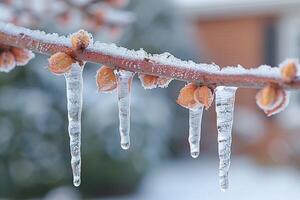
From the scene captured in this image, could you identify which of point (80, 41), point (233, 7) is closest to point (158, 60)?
point (80, 41)

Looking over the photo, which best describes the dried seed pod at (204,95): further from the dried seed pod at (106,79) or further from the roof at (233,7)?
the roof at (233,7)

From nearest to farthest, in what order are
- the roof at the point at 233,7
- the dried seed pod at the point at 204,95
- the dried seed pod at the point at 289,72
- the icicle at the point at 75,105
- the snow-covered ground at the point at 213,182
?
the dried seed pod at the point at 289,72 < the dried seed pod at the point at 204,95 < the icicle at the point at 75,105 < the snow-covered ground at the point at 213,182 < the roof at the point at 233,7

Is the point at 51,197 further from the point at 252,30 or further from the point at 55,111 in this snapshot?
the point at 252,30

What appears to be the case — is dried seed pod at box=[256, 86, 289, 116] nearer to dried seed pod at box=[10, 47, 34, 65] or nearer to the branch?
the branch

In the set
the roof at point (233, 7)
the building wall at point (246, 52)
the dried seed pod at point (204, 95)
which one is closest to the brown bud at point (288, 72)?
the dried seed pod at point (204, 95)

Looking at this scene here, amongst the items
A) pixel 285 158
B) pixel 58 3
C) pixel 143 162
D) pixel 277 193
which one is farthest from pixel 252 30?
pixel 58 3

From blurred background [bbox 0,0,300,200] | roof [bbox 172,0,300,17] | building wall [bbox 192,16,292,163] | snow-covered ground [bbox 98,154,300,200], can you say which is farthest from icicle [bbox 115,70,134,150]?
roof [bbox 172,0,300,17]
